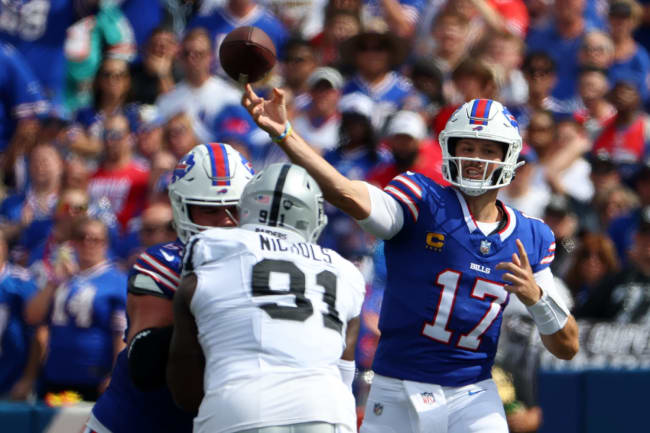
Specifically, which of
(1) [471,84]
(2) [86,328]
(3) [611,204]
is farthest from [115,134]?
(3) [611,204]

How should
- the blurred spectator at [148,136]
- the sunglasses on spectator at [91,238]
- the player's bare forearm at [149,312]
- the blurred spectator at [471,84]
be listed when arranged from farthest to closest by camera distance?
the blurred spectator at [148,136]
the blurred spectator at [471,84]
the sunglasses on spectator at [91,238]
the player's bare forearm at [149,312]

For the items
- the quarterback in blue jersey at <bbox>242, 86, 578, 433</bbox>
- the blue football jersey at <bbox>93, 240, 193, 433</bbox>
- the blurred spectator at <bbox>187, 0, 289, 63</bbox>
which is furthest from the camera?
the blurred spectator at <bbox>187, 0, 289, 63</bbox>

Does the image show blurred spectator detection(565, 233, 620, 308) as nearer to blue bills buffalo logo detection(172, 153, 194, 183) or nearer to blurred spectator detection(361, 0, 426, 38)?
blurred spectator detection(361, 0, 426, 38)

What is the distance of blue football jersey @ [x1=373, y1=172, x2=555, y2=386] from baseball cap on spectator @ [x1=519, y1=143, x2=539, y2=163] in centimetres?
364

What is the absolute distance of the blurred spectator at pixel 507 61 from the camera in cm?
1025

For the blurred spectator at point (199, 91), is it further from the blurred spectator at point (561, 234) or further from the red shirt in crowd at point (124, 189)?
the blurred spectator at point (561, 234)

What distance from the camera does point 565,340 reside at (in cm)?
521

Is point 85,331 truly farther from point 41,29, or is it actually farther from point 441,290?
point 41,29

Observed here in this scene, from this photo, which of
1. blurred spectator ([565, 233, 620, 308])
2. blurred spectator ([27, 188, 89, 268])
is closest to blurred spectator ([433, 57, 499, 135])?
blurred spectator ([565, 233, 620, 308])

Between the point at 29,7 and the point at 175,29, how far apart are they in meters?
1.42

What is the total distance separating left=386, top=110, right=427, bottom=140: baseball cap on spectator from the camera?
854 centimetres

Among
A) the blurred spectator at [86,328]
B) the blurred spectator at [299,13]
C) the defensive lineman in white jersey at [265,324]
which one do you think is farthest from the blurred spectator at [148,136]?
the defensive lineman in white jersey at [265,324]

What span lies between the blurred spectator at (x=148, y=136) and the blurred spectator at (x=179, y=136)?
0.71 feet

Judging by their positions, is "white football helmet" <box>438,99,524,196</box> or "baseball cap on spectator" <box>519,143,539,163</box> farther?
"baseball cap on spectator" <box>519,143,539,163</box>
